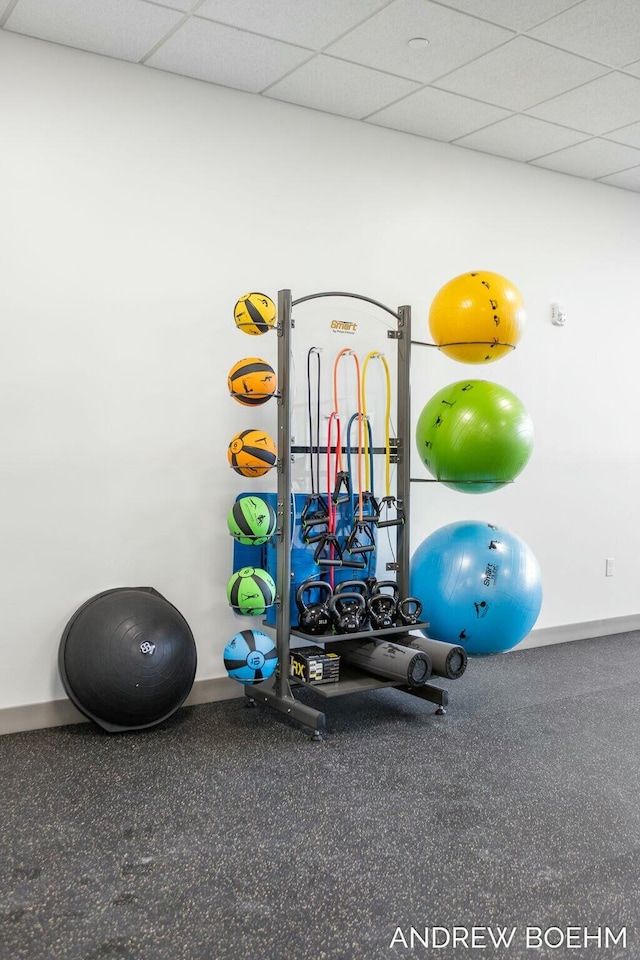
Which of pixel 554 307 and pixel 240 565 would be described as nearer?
pixel 240 565

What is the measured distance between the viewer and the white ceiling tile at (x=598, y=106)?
3908mm

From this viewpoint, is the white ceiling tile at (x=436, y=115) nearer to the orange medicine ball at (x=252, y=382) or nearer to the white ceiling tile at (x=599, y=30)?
the white ceiling tile at (x=599, y=30)

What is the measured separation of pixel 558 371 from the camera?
5203 mm

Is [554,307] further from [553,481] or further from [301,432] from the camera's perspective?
[301,432]

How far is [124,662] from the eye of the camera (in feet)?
10.7

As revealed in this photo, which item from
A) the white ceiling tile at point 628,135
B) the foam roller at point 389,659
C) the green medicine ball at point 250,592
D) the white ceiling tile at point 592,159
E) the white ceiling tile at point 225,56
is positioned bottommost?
the foam roller at point 389,659

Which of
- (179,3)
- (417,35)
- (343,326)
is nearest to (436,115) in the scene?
(417,35)

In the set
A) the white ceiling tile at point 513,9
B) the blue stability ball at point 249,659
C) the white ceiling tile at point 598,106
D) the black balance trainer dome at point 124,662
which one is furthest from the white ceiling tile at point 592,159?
the black balance trainer dome at point 124,662

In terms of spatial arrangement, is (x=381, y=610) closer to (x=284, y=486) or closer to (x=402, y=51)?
(x=284, y=486)

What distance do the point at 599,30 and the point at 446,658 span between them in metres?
2.77

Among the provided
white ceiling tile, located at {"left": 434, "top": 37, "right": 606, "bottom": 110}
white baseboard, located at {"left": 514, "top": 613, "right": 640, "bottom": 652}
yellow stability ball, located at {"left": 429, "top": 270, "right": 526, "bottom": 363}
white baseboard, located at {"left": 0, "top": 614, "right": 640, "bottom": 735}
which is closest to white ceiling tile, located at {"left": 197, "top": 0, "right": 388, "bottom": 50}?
white ceiling tile, located at {"left": 434, "top": 37, "right": 606, "bottom": 110}

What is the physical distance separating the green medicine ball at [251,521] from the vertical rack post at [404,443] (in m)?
0.80

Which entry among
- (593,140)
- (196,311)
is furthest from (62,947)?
(593,140)

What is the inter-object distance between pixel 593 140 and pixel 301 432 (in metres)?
2.46
